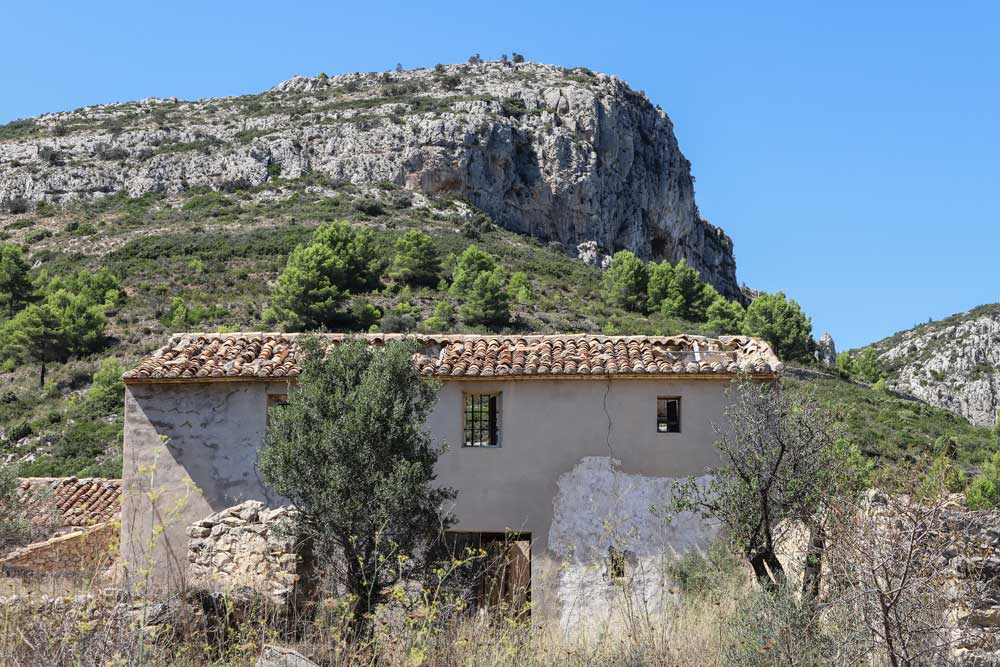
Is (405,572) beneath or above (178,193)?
beneath

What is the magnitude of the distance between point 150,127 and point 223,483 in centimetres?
7823

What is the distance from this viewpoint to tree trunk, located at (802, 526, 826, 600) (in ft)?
28.5

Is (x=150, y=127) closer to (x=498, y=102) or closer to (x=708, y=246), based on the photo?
(x=498, y=102)

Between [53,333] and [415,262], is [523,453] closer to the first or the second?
[53,333]

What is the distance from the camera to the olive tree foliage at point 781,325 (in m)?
59.0

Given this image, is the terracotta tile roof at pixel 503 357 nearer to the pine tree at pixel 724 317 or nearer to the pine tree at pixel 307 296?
the pine tree at pixel 307 296

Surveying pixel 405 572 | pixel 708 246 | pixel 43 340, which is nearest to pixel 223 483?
pixel 405 572

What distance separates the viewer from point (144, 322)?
154ft

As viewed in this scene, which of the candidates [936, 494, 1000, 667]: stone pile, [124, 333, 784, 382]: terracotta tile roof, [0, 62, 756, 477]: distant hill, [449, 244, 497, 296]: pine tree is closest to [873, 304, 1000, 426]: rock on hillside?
[0, 62, 756, 477]: distant hill

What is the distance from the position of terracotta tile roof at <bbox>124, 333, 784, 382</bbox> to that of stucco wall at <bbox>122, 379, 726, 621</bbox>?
282 mm

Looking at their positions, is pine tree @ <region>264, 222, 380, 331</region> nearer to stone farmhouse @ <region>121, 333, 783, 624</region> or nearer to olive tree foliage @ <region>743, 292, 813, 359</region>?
olive tree foliage @ <region>743, 292, 813, 359</region>

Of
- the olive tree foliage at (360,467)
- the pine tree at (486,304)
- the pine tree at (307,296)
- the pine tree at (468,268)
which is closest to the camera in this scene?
the olive tree foliage at (360,467)

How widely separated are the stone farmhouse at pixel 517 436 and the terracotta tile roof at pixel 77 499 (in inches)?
170

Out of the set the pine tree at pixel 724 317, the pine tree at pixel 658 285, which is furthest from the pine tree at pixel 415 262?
the pine tree at pixel 724 317
